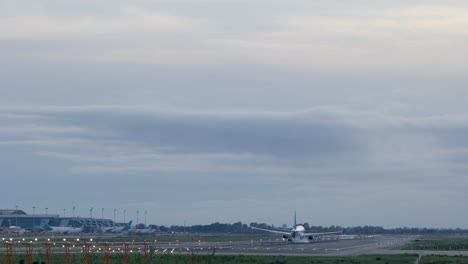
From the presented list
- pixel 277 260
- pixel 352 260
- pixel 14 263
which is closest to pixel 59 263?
pixel 14 263

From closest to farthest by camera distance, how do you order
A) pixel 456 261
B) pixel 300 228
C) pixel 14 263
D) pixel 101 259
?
1. pixel 14 263
2. pixel 101 259
3. pixel 456 261
4. pixel 300 228

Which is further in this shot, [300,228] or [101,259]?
[300,228]

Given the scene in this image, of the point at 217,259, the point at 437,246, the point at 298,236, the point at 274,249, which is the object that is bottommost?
the point at 217,259

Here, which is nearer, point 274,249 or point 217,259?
point 217,259

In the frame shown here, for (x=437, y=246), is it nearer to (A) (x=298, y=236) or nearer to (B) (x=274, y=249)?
(A) (x=298, y=236)

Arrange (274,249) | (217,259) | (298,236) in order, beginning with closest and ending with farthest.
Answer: (217,259)
(274,249)
(298,236)

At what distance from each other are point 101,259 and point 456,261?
35.9 meters

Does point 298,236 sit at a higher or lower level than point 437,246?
higher

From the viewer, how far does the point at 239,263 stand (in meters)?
78.3

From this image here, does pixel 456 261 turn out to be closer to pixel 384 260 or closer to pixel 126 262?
pixel 384 260

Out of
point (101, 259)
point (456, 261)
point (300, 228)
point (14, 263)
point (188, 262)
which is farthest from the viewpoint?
point (300, 228)

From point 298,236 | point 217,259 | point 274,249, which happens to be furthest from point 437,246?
point 217,259

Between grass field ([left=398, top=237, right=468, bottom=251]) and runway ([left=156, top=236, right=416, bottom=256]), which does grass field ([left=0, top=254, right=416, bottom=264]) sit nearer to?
runway ([left=156, top=236, right=416, bottom=256])

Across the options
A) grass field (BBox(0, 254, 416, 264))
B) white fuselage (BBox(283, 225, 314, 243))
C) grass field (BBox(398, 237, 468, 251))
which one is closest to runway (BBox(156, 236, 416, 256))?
grass field (BBox(0, 254, 416, 264))
